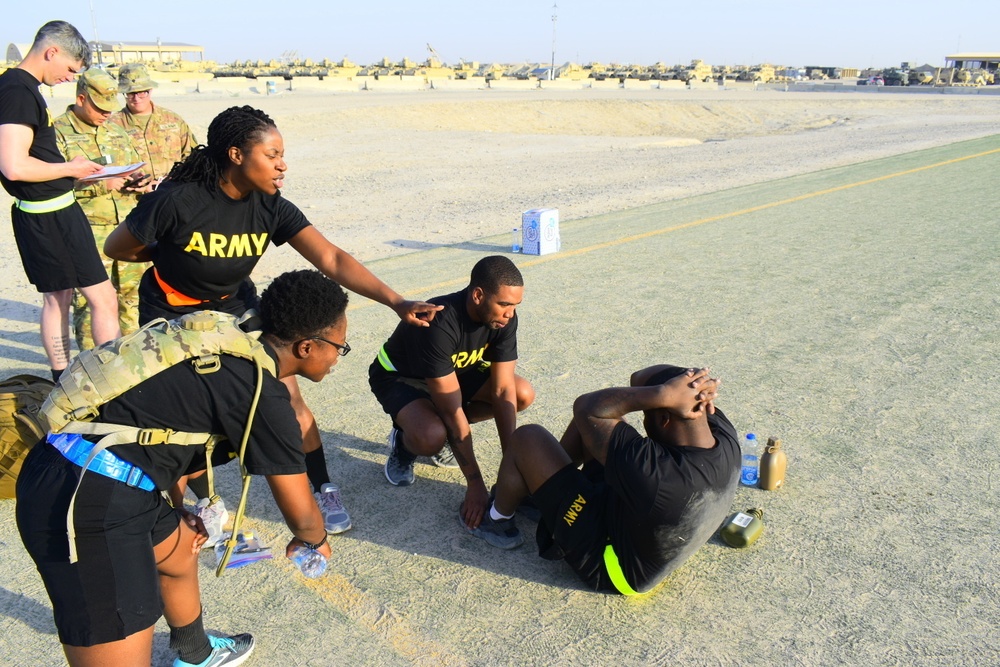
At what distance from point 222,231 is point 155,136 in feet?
10.3

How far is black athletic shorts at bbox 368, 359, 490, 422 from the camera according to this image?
4.39m

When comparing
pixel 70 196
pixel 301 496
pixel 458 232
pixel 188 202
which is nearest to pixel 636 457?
pixel 301 496

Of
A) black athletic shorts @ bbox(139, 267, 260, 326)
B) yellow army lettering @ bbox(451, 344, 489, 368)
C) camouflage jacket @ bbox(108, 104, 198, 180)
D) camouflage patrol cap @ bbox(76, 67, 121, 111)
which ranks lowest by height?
yellow army lettering @ bbox(451, 344, 489, 368)

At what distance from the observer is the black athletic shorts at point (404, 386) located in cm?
439

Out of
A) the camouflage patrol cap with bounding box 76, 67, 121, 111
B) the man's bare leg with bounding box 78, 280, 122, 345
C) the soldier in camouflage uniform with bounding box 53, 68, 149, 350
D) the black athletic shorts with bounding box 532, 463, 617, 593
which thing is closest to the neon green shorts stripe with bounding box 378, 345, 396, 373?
the black athletic shorts with bounding box 532, 463, 617, 593

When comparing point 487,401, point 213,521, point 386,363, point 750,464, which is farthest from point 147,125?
point 750,464

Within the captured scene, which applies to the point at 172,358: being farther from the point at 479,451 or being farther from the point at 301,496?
the point at 479,451

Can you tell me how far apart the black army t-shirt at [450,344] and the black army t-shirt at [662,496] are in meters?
1.12

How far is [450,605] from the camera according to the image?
3400mm

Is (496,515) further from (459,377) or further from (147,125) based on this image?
(147,125)

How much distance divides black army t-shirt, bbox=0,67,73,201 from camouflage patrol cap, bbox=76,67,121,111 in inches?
40.9

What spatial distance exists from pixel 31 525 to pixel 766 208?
37.7 ft

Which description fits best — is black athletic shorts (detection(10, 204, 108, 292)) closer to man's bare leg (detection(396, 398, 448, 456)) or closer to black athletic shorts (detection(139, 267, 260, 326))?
black athletic shorts (detection(139, 267, 260, 326))

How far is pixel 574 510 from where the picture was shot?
11.0ft
